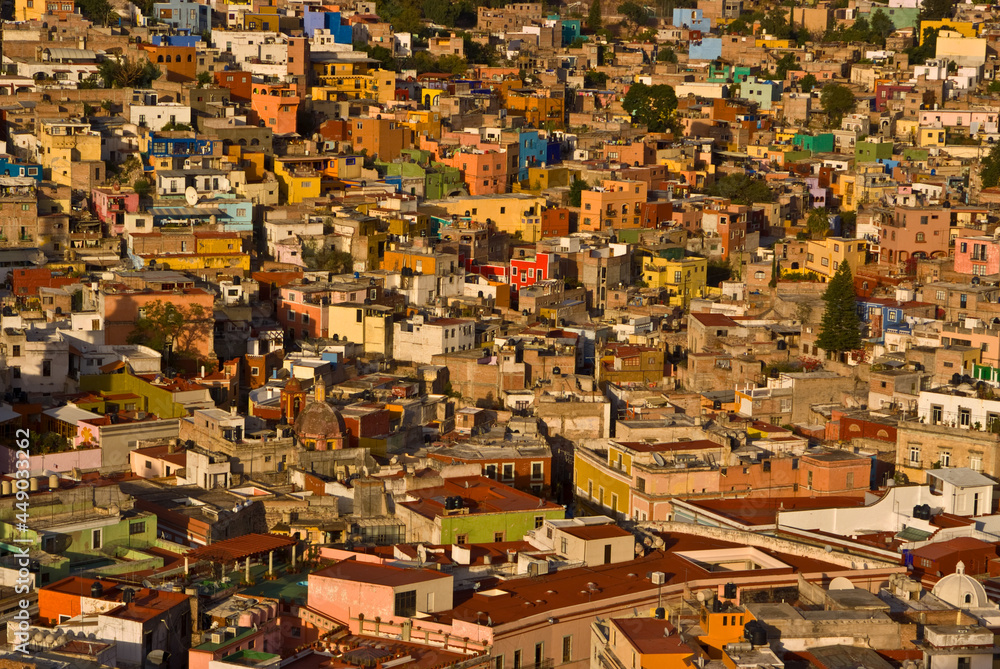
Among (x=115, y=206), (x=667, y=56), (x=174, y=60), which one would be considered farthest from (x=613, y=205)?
(x=667, y=56)

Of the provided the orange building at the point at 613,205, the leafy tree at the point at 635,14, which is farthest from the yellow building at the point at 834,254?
the leafy tree at the point at 635,14

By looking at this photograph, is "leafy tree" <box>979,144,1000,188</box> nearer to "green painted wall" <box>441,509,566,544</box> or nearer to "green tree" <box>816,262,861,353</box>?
"green tree" <box>816,262,861,353</box>

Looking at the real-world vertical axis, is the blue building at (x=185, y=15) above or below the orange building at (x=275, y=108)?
above

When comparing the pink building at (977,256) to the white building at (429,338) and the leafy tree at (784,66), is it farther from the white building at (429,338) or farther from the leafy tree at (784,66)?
the leafy tree at (784,66)

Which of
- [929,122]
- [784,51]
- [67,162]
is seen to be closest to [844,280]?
[67,162]

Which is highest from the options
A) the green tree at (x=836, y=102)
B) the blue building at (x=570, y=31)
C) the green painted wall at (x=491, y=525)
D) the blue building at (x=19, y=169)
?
the blue building at (x=570, y=31)
